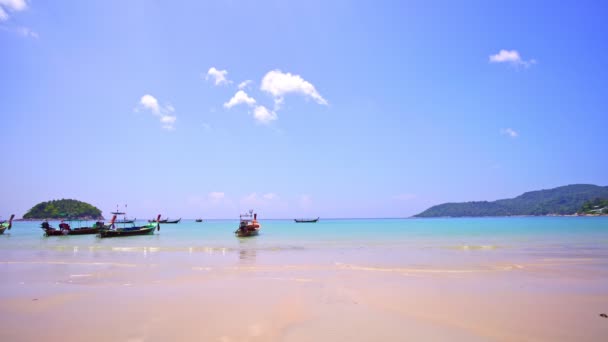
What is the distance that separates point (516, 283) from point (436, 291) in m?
3.29

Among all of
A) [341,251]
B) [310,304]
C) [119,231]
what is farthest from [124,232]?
[310,304]

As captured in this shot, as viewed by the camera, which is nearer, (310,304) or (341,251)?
(310,304)

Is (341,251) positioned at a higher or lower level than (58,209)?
lower

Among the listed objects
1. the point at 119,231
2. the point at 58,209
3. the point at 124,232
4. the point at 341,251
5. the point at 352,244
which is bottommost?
the point at 352,244

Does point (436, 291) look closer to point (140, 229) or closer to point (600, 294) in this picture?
point (600, 294)

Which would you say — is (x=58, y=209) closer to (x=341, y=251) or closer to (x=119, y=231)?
(x=119, y=231)

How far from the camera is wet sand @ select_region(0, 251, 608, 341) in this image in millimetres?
6605

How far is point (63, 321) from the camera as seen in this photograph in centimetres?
749

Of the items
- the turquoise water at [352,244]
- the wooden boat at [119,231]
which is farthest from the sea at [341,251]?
the wooden boat at [119,231]

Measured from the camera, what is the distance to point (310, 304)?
8.78m

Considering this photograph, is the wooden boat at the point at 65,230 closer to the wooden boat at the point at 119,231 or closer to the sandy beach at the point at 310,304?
the wooden boat at the point at 119,231

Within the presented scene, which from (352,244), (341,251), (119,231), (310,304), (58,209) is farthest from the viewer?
(58,209)

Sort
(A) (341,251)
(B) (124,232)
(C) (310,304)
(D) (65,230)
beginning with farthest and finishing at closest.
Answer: (D) (65,230) < (B) (124,232) < (A) (341,251) < (C) (310,304)

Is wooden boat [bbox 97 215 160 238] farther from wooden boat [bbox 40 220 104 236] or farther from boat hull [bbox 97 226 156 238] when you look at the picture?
wooden boat [bbox 40 220 104 236]
